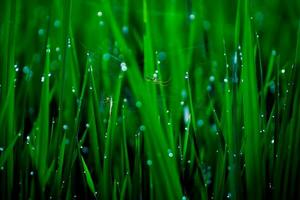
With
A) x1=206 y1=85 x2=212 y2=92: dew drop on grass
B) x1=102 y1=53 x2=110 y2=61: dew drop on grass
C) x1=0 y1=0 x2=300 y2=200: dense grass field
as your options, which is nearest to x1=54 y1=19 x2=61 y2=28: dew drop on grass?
x1=0 y1=0 x2=300 y2=200: dense grass field

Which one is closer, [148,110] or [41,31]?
[148,110]

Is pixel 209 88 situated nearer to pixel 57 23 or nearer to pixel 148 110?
pixel 148 110

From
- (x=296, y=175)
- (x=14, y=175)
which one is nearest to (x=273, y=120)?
(x=296, y=175)

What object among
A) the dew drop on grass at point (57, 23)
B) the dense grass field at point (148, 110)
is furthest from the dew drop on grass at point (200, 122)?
the dew drop on grass at point (57, 23)

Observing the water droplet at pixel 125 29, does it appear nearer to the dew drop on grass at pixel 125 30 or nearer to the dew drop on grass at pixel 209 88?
the dew drop on grass at pixel 125 30

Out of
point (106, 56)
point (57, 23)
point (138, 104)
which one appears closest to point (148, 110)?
point (138, 104)

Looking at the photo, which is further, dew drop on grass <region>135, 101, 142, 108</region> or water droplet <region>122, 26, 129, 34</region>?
water droplet <region>122, 26, 129, 34</region>

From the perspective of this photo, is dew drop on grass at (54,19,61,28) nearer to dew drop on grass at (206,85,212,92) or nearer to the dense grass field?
the dense grass field

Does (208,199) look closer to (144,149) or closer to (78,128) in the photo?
(144,149)
